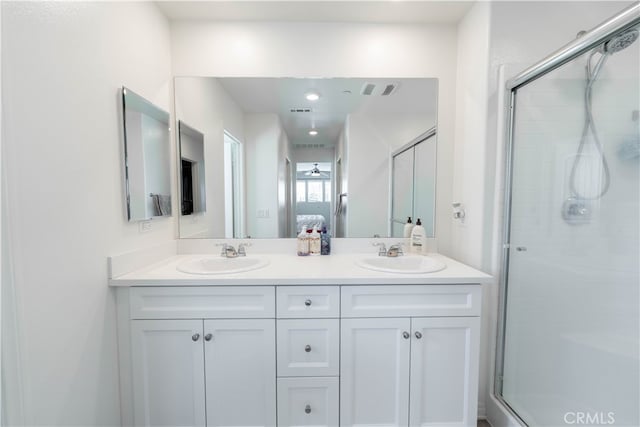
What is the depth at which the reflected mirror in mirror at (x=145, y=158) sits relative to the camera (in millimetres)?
1273

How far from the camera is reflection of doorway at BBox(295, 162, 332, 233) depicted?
1849mm

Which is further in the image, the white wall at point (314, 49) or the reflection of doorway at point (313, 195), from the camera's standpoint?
the reflection of doorway at point (313, 195)

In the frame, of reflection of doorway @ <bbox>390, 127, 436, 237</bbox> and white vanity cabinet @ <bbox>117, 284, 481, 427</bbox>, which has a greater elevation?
reflection of doorway @ <bbox>390, 127, 436, 237</bbox>

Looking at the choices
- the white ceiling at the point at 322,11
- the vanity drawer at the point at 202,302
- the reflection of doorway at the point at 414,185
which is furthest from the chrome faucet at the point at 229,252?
the white ceiling at the point at 322,11

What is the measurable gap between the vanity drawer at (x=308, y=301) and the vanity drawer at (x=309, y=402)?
0.32 meters

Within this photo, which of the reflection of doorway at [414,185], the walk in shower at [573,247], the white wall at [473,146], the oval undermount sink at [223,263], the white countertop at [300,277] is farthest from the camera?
the reflection of doorway at [414,185]

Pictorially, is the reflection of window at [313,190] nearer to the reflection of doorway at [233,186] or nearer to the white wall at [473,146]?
the reflection of doorway at [233,186]

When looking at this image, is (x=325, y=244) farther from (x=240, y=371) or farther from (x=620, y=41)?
(x=620, y=41)

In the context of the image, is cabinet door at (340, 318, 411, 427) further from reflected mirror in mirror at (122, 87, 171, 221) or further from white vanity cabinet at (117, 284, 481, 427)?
reflected mirror in mirror at (122, 87, 171, 221)

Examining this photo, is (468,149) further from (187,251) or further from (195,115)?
(187,251)

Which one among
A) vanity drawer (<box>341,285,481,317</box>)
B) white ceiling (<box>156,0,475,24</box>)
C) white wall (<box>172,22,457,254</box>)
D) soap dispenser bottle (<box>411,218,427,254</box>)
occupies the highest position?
white ceiling (<box>156,0,475,24</box>)

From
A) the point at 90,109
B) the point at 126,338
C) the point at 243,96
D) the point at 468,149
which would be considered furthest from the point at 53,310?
the point at 468,149

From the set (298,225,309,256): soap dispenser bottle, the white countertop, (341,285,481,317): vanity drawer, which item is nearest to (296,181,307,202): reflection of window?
(298,225,309,256): soap dispenser bottle

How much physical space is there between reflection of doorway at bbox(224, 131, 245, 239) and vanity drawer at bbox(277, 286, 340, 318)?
71cm
